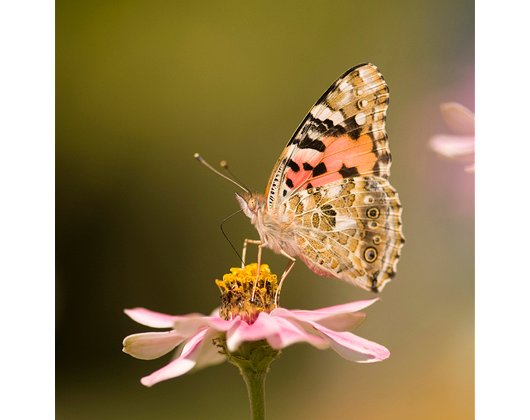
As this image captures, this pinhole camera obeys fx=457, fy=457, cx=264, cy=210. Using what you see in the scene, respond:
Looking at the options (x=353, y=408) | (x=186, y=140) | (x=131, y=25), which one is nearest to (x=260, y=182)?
(x=186, y=140)

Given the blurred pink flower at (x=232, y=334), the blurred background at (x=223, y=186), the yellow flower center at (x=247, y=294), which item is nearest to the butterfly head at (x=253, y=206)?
the yellow flower center at (x=247, y=294)

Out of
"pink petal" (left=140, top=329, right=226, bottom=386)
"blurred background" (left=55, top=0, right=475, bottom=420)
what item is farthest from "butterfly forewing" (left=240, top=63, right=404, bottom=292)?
"blurred background" (left=55, top=0, right=475, bottom=420)

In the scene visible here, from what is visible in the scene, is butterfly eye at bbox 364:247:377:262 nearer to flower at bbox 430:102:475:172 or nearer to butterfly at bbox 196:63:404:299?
butterfly at bbox 196:63:404:299

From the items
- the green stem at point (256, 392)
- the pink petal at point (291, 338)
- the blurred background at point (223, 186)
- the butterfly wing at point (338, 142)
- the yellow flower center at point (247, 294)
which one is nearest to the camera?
the pink petal at point (291, 338)

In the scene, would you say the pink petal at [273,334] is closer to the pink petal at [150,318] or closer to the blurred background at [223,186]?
the pink petal at [150,318]

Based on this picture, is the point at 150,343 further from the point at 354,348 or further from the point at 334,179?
the point at 334,179
